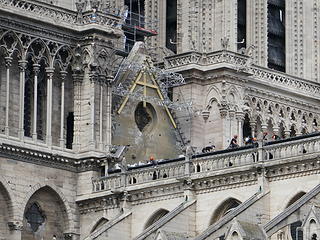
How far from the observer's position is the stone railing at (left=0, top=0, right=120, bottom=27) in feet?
250

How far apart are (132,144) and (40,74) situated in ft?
17.9

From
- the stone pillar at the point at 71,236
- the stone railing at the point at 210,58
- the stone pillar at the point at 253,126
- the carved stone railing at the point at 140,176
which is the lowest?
the stone pillar at the point at 71,236

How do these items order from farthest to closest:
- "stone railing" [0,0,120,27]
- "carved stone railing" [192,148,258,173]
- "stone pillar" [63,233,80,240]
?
"stone pillar" [63,233,80,240] < "stone railing" [0,0,120,27] < "carved stone railing" [192,148,258,173]

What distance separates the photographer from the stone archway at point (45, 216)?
76.6 meters

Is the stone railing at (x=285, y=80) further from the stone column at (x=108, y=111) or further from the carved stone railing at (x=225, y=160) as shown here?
the carved stone railing at (x=225, y=160)

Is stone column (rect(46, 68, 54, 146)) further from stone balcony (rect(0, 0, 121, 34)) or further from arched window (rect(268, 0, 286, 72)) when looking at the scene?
arched window (rect(268, 0, 286, 72))

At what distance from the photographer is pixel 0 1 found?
248ft

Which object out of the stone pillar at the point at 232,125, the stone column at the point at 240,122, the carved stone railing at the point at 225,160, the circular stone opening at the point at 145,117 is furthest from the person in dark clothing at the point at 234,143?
the circular stone opening at the point at 145,117

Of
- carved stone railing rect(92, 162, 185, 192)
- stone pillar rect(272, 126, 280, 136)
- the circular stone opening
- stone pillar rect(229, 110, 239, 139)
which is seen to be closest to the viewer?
carved stone railing rect(92, 162, 185, 192)

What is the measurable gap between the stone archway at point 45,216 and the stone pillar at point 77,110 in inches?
90.5

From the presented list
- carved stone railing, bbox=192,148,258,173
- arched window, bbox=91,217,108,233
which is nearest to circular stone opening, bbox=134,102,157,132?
arched window, bbox=91,217,108,233

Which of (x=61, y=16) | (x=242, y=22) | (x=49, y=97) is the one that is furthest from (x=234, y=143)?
(x=242, y=22)

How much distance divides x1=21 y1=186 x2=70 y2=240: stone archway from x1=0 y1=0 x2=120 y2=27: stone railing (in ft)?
22.3

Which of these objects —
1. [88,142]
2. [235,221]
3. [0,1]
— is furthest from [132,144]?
[235,221]
